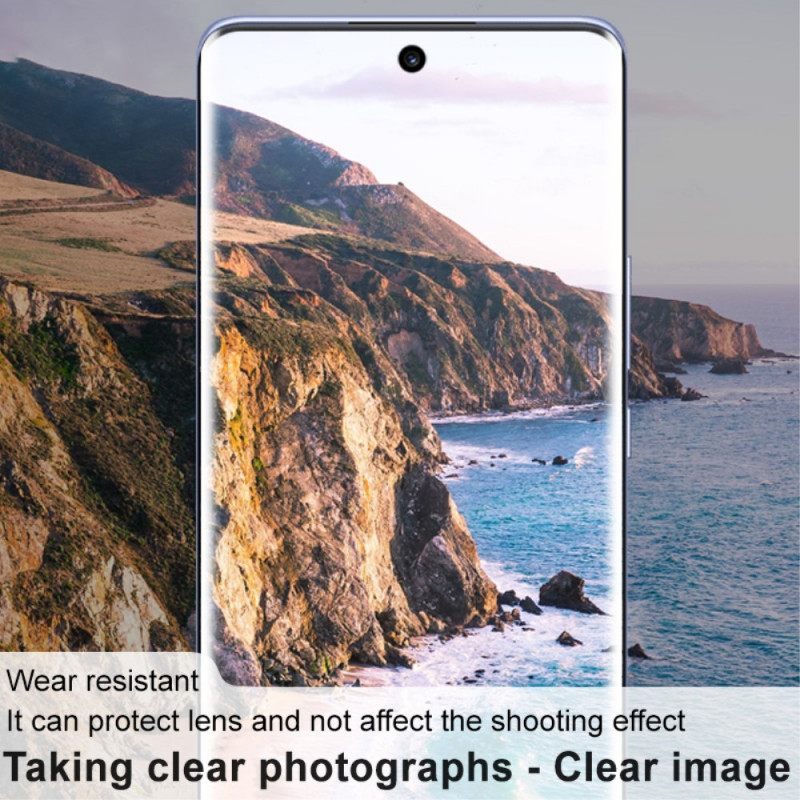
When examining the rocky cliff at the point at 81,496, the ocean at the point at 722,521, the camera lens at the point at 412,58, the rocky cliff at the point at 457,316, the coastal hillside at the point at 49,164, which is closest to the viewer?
the camera lens at the point at 412,58

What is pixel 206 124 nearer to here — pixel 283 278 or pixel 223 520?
pixel 283 278

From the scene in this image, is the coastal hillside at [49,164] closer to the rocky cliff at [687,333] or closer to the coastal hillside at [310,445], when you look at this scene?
the coastal hillside at [310,445]

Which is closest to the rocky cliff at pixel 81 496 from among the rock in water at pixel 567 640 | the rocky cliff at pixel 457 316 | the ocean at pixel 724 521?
the rocky cliff at pixel 457 316

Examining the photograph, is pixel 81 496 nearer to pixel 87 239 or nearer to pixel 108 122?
pixel 87 239

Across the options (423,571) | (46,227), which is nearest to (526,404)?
(423,571)

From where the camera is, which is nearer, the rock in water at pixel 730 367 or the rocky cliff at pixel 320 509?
the rocky cliff at pixel 320 509

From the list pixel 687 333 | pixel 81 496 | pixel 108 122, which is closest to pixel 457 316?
pixel 81 496

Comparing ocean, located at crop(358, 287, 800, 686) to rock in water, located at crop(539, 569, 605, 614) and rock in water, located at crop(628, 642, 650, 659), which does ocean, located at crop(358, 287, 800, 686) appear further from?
rock in water, located at crop(539, 569, 605, 614)
